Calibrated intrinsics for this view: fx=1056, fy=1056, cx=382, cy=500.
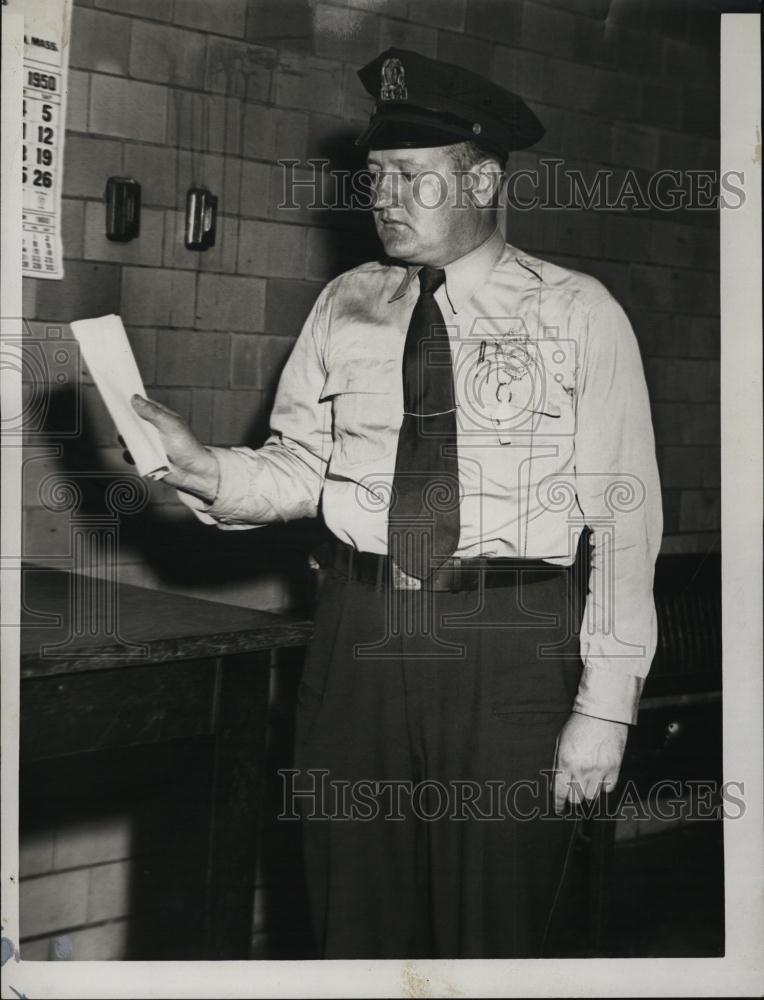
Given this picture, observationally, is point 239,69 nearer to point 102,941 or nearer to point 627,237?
point 627,237

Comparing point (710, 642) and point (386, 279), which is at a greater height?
point (386, 279)

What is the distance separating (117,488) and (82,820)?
0.66 metres

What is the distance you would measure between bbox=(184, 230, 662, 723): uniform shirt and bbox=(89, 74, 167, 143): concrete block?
0.49 m

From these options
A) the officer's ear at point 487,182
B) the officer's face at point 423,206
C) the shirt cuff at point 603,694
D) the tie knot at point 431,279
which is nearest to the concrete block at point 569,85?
the officer's ear at point 487,182

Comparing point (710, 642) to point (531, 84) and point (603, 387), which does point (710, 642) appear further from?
point (531, 84)

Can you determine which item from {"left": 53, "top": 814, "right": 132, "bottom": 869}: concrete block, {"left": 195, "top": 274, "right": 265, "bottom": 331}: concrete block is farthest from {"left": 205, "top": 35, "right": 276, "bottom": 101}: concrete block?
{"left": 53, "top": 814, "right": 132, "bottom": 869}: concrete block

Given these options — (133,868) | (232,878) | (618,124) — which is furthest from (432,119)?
(133,868)

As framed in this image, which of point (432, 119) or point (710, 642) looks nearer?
point (432, 119)

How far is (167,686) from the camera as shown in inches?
67.8

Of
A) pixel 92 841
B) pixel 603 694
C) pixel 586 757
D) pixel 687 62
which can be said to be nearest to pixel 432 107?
pixel 687 62

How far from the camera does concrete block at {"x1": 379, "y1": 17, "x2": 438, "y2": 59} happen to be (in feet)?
6.28

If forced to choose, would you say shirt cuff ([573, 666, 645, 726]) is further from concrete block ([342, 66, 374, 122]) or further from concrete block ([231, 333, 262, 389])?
concrete block ([342, 66, 374, 122])

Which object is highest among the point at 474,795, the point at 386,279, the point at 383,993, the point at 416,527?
the point at 386,279

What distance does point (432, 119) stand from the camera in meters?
1.84
